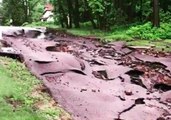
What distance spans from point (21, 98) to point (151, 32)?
46.9ft

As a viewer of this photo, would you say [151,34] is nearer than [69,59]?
No

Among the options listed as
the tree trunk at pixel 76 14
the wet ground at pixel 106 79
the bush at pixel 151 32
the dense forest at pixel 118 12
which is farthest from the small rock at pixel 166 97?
the tree trunk at pixel 76 14

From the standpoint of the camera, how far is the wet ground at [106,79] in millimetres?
9224

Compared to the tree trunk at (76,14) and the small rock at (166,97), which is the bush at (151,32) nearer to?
the tree trunk at (76,14)

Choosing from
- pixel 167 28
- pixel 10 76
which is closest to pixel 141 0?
pixel 167 28

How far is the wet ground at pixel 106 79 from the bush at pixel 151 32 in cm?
338

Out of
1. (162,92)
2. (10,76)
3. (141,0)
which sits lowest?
(162,92)

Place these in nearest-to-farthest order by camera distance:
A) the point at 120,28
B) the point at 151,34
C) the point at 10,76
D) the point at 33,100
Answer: the point at 33,100 < the point at 10,76 < the point at 151,34 < the point at 120,28

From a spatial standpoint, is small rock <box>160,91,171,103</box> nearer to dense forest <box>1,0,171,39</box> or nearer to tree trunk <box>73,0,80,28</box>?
dense forest <box>1,0,171,39</box>

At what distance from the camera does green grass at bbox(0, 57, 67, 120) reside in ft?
25.3

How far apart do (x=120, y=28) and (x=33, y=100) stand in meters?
17.9

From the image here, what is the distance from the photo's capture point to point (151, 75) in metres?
13.3

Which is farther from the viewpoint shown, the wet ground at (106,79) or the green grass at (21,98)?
the wet ground at (106,79)

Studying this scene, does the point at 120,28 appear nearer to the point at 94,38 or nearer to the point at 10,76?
the point at 94,38
